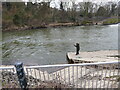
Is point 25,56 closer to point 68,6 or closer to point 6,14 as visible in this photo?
point 6,14

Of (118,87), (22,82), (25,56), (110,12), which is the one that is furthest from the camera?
(110,12)

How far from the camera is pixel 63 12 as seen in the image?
31.6m

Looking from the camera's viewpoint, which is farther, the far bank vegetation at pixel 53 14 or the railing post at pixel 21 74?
the far bank vegetation at pixel 53 14

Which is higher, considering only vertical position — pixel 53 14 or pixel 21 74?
pixel 53 14

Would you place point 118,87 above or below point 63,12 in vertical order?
below

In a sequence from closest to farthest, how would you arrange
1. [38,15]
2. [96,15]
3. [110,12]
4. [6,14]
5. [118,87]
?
[118,87] < [6,14] < [38,15] < [96,15] < [110,12]

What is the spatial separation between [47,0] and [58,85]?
1170 inches

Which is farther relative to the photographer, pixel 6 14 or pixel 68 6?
pixel 68 6

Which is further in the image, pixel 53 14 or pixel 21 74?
pixel 53 14

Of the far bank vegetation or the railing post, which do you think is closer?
the railing post

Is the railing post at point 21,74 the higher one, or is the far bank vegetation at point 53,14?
the far bank vegetation at point 53,14

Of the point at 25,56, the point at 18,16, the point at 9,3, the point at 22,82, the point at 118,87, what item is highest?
the point at 9,3

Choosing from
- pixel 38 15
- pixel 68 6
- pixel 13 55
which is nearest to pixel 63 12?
pixel 68 6

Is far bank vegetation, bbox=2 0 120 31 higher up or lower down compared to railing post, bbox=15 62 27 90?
higher up
